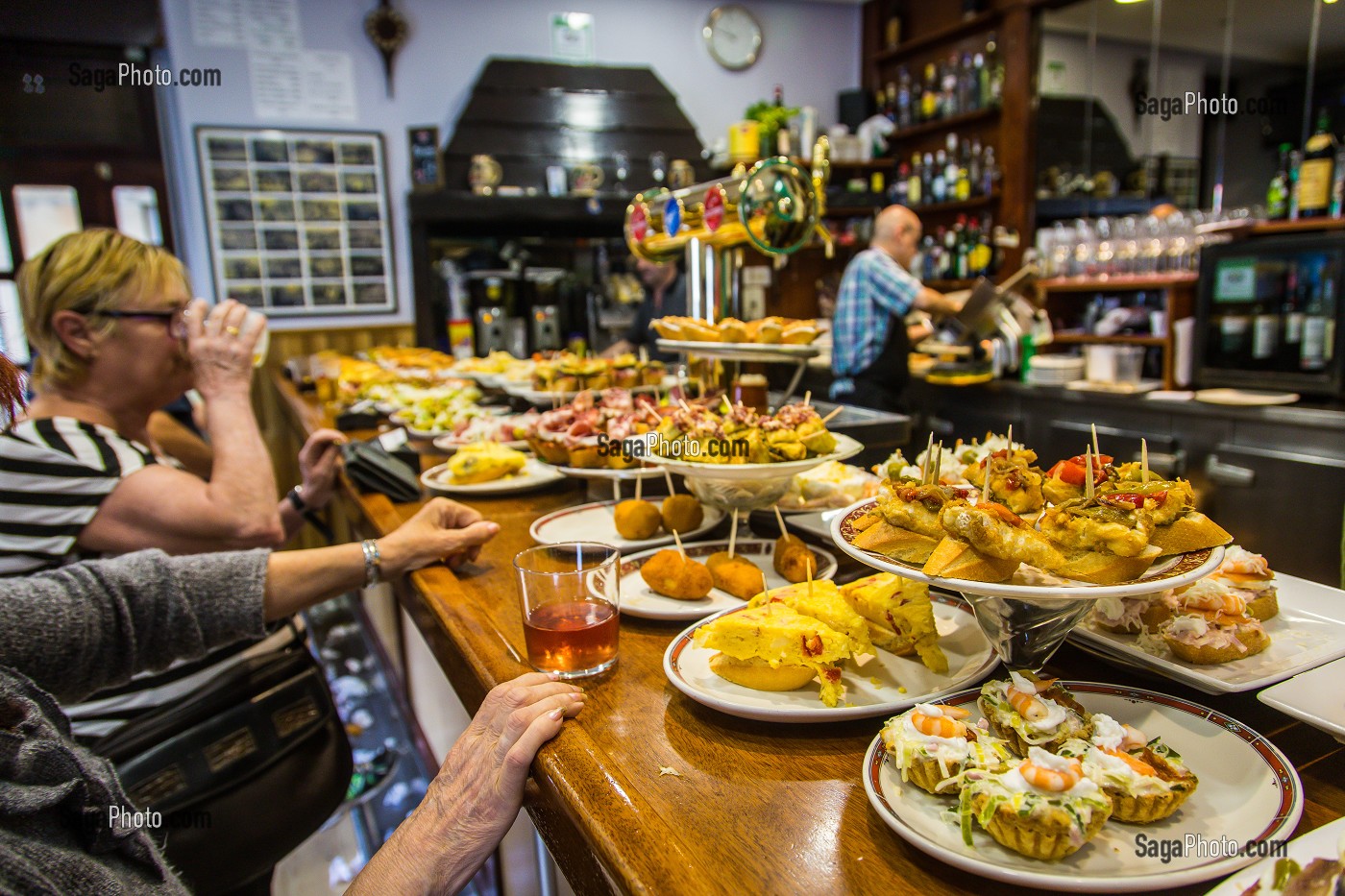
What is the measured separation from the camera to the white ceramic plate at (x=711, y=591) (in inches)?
47.2

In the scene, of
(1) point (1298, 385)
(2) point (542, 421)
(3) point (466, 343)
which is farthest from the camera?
(3) point (466, 343)

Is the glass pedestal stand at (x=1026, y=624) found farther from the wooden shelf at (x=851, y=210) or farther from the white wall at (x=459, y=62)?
the wooden shelf at (x=851, y=210)

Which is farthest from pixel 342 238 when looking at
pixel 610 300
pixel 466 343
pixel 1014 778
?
pixel 1014 778

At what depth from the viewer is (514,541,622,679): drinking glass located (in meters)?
1.06

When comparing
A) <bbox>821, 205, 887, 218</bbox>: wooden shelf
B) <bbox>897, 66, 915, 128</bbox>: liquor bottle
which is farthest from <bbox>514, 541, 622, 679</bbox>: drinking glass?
<bbox>897, 66, 915, 128</bbox>: liquor bottle

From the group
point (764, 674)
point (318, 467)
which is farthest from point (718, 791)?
point (318, 467)

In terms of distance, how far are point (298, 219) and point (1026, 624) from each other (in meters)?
6.13

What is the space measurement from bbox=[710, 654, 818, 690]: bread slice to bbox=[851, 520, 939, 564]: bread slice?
0.17 metres

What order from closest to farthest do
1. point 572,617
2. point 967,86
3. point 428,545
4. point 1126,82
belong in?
point 572,617 < point 428,545 < point 1126,82 < point 967,86

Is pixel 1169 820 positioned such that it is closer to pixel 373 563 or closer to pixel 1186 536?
pixel 1186 536

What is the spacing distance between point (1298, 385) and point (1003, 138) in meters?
2.84

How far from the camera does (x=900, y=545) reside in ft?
2.85

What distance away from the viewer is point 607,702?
0.99 metres

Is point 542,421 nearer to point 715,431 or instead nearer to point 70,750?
point 715,431
